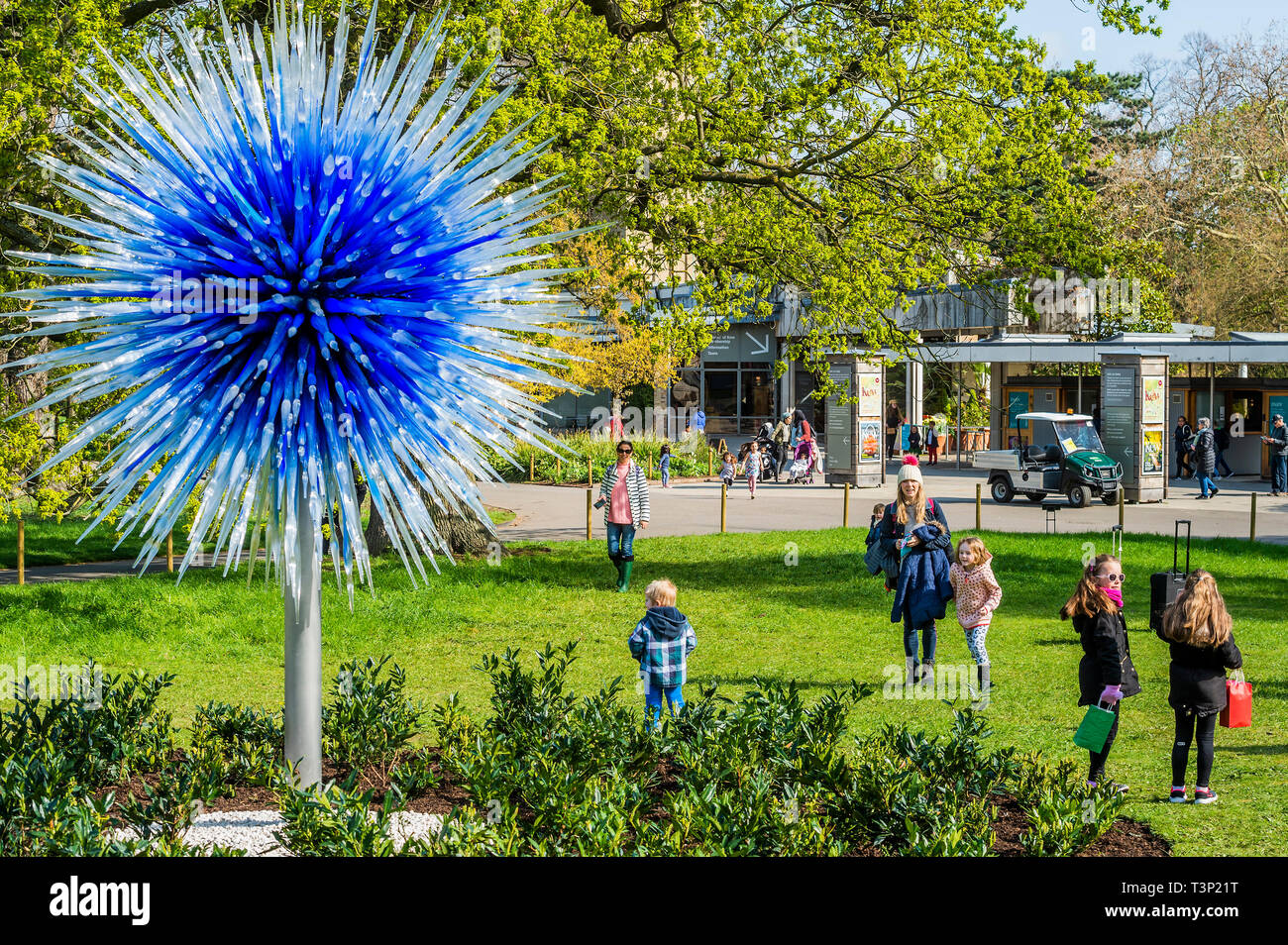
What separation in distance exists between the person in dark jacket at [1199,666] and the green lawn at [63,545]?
40.9 feet

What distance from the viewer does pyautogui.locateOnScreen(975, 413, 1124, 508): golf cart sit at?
1115 inches

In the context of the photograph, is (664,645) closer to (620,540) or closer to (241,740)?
(241,740)

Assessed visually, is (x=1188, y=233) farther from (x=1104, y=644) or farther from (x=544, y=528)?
(x=1104, y=644)

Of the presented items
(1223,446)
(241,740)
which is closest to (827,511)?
(1223,446)

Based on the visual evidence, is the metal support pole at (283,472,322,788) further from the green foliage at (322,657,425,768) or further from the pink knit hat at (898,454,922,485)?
the pink knit hat at (898,454,922,485)

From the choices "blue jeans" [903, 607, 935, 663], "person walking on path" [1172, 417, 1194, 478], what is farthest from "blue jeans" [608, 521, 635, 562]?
"person walking on path" [1172, 417, 1194, 478]

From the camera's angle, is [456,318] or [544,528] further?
[544,528]

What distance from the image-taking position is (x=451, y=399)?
5328 mm

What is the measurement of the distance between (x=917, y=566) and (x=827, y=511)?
16333 millimetres

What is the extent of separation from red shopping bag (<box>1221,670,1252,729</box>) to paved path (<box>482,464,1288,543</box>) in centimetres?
1522

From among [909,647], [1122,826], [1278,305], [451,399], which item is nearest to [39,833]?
[451,399]

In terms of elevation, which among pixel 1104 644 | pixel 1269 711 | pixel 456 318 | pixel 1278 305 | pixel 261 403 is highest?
pixel 1278 305

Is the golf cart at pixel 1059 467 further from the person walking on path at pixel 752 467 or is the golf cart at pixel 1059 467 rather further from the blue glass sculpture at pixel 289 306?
the blue glass sculpture at pixel 289 306
